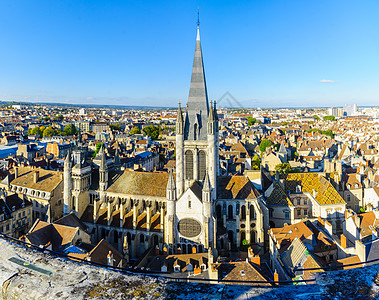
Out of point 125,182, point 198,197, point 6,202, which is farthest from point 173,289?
point 6,202

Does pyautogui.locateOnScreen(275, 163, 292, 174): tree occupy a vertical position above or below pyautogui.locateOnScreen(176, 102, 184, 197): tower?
below

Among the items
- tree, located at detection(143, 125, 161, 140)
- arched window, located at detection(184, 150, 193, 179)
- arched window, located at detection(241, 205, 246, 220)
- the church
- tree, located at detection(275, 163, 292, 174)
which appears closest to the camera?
the church

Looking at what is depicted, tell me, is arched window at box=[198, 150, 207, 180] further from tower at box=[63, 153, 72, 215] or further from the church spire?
tower at box=[63, 153, 72, 215]

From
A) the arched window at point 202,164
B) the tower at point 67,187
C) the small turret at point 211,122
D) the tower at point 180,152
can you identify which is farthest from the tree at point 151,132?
the small turret at point 211,122

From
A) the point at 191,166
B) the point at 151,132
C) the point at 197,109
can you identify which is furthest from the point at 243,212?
the point at 151,132

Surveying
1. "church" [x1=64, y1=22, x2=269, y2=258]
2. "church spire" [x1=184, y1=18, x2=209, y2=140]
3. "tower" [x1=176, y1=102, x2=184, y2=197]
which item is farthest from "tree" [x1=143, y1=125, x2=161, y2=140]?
"tower" [x1=176, y1=102, x2=184, y2=197]

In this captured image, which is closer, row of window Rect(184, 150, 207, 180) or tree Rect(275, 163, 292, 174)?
row of window Rect(184, 150, 207, 180)

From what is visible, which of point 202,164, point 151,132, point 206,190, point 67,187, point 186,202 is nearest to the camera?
point 206,190

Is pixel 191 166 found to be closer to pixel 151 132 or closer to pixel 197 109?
pixel 197 109
